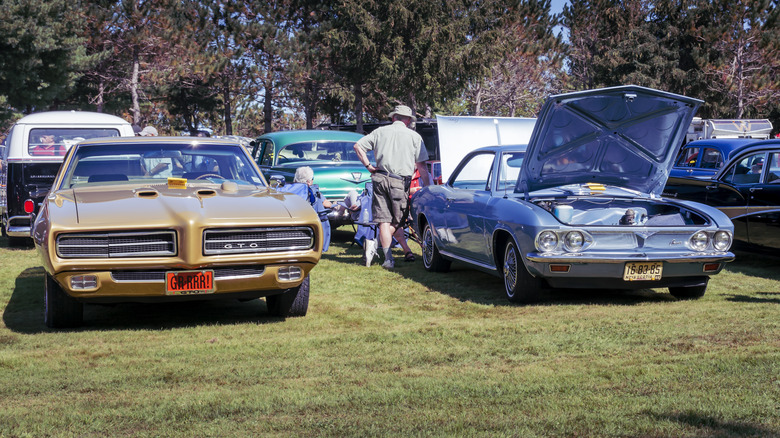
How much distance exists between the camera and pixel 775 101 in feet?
145

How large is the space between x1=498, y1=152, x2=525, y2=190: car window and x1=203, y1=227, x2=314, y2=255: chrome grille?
308 centimetres

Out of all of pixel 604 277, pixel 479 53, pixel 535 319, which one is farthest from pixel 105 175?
pixel 479 53

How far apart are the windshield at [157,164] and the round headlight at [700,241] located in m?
3.89

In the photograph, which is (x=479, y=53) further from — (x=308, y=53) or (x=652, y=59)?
(x=652, y=59)

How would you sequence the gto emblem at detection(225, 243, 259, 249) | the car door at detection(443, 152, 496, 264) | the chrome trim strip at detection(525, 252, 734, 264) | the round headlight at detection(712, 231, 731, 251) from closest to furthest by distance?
the gto emblem at detection(225, 243, 259, 249) < the chrome trim strip at detection(525, 252, 734, 264) < the round headlight at detection(712, 231, 731, 251) < the car door at detection(443, 152, 496, 264)

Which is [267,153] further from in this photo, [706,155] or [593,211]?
[706,155]

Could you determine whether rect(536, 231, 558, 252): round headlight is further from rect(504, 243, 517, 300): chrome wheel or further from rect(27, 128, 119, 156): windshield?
rect(27, 128, 119, 156): windshield

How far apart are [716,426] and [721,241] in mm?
3898

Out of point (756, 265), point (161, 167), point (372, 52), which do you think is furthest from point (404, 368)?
point (372, 52)

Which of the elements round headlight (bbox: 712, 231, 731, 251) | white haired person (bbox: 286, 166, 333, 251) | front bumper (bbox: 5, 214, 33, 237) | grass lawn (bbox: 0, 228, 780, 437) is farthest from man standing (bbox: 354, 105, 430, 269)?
front bumper (bbox: 5, 214, 33, 237)

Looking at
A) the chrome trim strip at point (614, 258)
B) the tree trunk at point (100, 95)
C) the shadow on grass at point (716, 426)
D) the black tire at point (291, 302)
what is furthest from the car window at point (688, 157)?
the tree trunk at point (100, 95)

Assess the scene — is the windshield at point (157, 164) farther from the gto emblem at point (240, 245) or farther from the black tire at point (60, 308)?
the gto emblem at point (240, 245)

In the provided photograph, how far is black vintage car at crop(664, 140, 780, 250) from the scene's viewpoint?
31.1 feet

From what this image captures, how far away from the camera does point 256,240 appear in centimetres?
598
